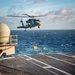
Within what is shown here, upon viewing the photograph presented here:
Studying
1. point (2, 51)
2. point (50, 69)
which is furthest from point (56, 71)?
point (2, 51)

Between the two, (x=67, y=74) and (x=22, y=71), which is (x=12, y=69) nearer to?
(x=22, y=71)

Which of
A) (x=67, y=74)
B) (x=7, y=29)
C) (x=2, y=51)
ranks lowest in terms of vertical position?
(x=67, y=74)

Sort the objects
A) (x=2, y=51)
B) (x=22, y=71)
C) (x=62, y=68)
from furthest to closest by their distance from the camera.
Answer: (x=62, y=68), (x=22, y=71), (x=2, y=51)

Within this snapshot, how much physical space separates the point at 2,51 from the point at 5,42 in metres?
1.19

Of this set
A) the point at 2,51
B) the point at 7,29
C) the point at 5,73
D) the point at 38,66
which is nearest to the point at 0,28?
the point at 7,29

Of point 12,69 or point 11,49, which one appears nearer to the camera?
point 11,49

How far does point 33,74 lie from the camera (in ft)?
70.3

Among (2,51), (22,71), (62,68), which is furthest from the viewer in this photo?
(62,68)

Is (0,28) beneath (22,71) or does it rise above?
above

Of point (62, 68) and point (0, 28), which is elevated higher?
point (0, 28)

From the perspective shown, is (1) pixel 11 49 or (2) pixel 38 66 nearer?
(1) pixel 11 49

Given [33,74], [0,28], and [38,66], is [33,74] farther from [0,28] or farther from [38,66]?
[0,28]

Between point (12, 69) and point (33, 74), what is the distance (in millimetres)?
3564

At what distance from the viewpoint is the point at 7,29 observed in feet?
72.4
